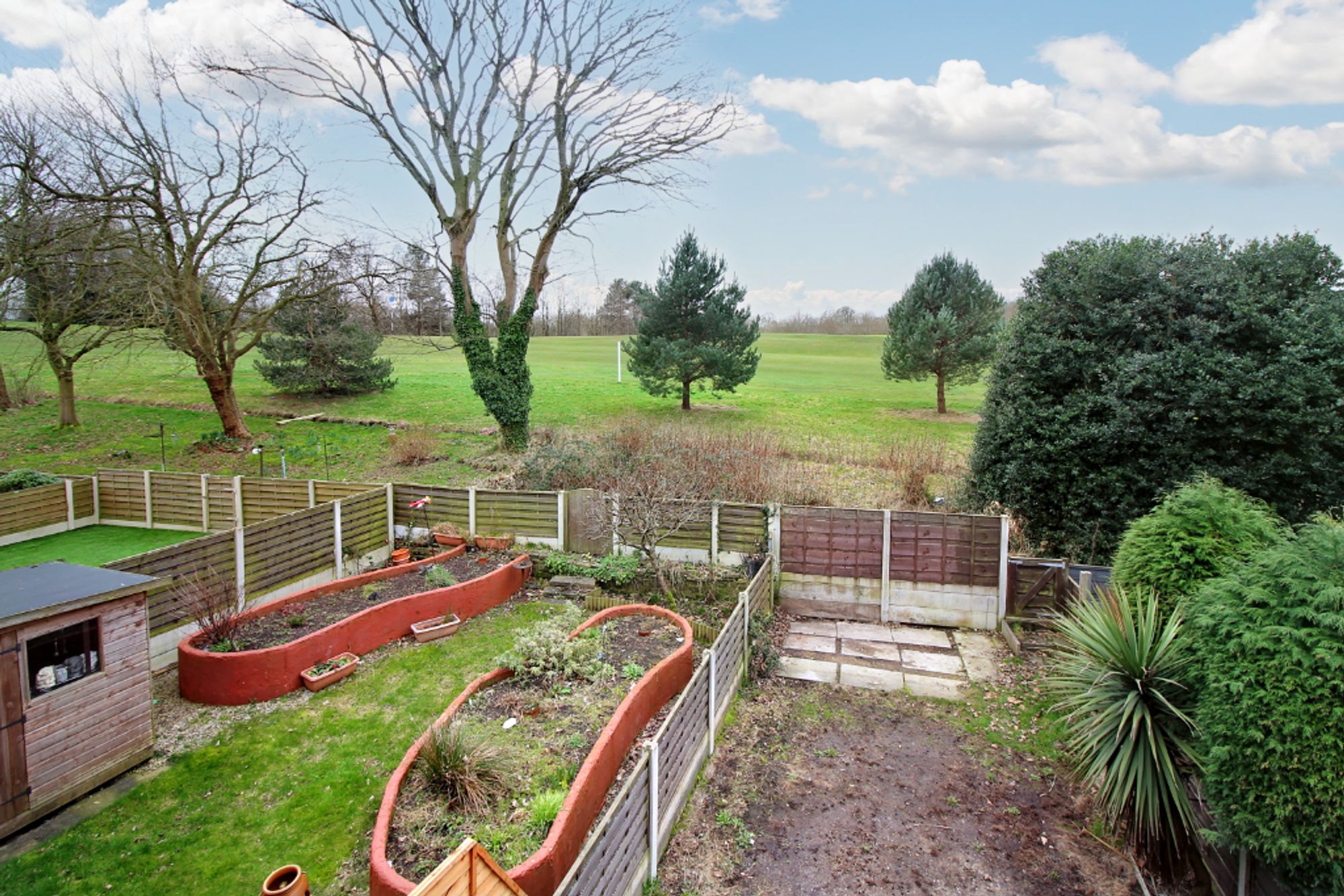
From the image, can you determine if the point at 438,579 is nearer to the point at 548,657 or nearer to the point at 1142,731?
the point at 548,657

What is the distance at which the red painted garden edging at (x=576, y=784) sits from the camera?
161 inches

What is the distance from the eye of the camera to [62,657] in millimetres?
5301

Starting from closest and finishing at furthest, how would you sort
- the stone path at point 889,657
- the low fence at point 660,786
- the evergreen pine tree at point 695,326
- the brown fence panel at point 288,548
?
the low fence at point 660,786 → the stone path at point 889,657 → the brown fence panel at point 288,548 → the evergreen pine tree at point 695,326

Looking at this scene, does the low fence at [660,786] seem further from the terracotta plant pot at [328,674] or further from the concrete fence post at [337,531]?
the concrete fence post at [337,531]

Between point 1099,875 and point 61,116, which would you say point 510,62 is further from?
point 1099,875

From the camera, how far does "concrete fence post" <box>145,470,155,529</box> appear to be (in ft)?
42.1

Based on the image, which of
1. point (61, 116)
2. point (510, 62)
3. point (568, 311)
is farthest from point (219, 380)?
point (568, 311)

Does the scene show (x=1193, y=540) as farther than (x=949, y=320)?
No

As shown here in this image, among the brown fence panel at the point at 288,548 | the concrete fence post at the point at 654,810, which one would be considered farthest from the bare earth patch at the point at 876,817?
the brown fence panel at the point at 288,548

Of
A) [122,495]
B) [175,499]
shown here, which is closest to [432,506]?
[175,499]

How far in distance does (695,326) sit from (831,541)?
14864 mm

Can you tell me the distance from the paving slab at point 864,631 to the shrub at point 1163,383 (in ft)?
11.6

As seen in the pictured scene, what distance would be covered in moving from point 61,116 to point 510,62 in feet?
34.9

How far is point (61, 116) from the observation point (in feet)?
50.3
